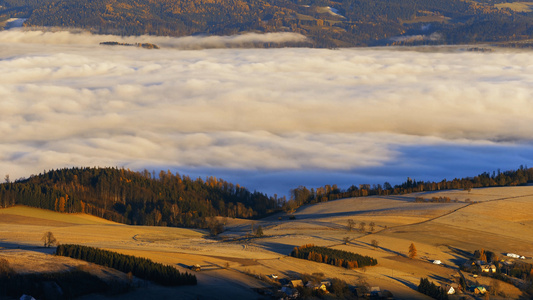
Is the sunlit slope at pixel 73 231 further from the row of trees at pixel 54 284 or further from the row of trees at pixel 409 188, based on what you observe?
the row of trees at pixel 409 188

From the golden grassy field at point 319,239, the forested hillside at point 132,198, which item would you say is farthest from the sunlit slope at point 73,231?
the forested hillside at point 132,198

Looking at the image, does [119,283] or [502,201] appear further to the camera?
[502,201]

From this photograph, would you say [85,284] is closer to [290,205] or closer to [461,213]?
[461,213]

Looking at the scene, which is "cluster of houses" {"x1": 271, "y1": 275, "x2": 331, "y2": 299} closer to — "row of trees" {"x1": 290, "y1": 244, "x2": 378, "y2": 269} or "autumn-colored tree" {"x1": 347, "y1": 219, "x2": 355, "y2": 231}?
"row of trees" {"x1": 290, "y1": 244, "x2": 378, "y2": 269}

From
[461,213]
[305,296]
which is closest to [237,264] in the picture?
[305,296]

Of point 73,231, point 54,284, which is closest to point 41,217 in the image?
point 73,231

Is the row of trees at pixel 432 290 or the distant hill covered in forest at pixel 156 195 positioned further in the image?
the distant hill covered in forest at pixel 156 195
